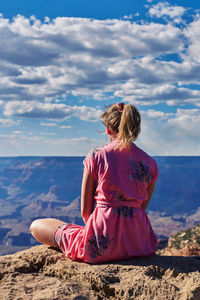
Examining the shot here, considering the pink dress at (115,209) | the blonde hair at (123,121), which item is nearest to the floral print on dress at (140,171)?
the pink dress at (115,209)

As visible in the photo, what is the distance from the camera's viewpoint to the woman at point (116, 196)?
392 cm

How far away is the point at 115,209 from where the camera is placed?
3.93 m

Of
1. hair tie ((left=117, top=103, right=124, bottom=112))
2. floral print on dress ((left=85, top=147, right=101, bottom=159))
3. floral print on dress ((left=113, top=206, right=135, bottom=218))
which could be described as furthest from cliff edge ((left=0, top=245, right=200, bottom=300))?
hair tie ((left=117, top=103, right=124, bottom=112))

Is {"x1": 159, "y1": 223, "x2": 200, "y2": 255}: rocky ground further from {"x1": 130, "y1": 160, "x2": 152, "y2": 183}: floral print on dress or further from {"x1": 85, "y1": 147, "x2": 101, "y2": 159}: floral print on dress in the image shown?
{"x1": 85, "y1": 147, "x2": 101, "y2": 159}: floral print on dress

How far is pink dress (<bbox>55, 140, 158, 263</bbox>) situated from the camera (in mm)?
3926

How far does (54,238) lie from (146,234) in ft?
3.95

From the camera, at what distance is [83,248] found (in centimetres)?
401

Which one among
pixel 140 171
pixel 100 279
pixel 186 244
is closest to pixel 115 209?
pixel 140 171

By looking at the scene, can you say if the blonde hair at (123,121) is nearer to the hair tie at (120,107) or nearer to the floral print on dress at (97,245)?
the hair tie at (120,107)

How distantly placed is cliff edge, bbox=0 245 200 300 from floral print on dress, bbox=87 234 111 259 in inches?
5.8

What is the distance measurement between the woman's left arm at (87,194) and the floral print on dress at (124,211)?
0.33 m

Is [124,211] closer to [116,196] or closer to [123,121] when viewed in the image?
[116,196]

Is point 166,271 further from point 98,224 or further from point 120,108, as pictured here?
point 120,108

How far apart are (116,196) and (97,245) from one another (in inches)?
23.7
